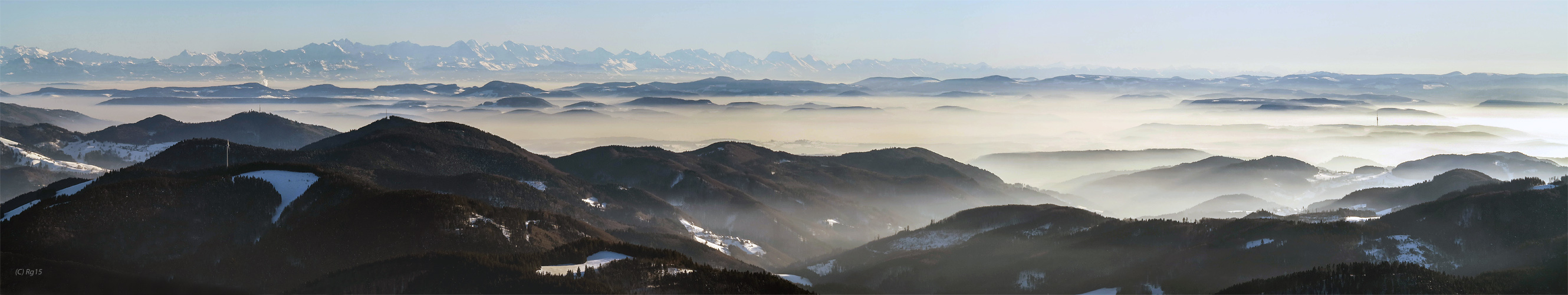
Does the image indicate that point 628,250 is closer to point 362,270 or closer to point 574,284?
point 574,284

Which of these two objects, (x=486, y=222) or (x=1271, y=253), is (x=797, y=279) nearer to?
(x=486, y=222)

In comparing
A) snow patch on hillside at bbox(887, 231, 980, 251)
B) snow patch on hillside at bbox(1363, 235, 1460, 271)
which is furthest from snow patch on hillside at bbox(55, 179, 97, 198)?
snow patch on hillside at bbox(1363, 235, 1460, 271)

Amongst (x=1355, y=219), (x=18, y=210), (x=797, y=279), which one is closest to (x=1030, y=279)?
(x=797, y=279)

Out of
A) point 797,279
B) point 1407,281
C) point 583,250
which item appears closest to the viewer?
point 1407,281

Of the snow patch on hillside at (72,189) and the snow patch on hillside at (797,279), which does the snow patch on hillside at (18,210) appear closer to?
the snow patch on hillside at (72,189)

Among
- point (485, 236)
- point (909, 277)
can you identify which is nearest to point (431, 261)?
point (485, 236)
